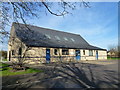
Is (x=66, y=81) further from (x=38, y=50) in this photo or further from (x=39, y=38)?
(x=39, y=38)

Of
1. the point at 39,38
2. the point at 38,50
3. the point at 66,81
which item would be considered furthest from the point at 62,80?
the point at 39,38

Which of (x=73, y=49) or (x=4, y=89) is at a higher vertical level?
(x=73, y=49)

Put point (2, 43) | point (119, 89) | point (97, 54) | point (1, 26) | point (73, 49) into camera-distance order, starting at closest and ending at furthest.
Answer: point (119, 89) < point (1, 26) < point (2, 43) < point (73, 49) < point (97, 54)

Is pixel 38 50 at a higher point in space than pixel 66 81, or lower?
higher

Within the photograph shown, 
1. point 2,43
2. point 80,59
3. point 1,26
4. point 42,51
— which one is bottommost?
point 80,59

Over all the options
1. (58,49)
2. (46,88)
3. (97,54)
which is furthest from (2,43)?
(97,54)

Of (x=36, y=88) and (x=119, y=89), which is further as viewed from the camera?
(x=36, y=88)

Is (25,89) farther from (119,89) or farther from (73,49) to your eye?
(73,49)

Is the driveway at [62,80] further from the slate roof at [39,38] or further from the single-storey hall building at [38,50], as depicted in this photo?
the slate roof at [39,38]

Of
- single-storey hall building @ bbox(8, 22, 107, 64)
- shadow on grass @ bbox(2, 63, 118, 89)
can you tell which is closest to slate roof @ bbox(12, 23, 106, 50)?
single-storey hall building @ bbox(8, 22, 107, 64)

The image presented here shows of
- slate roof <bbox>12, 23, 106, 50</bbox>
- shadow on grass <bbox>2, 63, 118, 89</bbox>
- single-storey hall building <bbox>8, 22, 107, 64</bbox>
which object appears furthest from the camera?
slate roof <bbox>12, 23, 106, 50</bbox>

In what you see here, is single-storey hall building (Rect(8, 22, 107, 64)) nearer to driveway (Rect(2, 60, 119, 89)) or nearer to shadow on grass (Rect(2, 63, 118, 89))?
driveway (Rect(2, 60, 119, 89))

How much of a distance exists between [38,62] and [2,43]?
8.23 m

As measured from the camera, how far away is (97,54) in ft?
83.4
